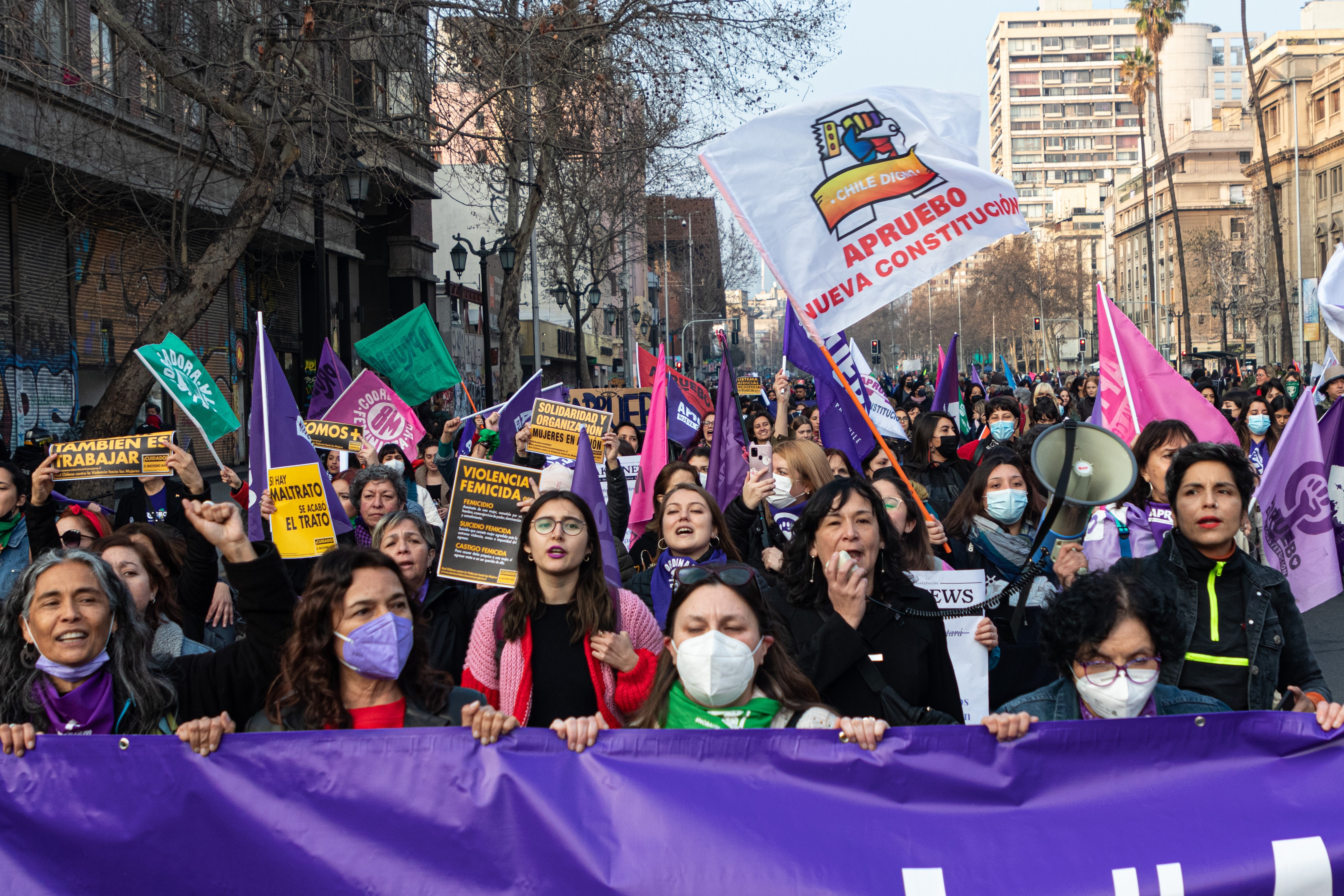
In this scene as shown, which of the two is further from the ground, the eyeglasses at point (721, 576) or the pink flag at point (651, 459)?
the pink flag at point (651, 459)

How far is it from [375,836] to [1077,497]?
244cm

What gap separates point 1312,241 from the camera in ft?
235

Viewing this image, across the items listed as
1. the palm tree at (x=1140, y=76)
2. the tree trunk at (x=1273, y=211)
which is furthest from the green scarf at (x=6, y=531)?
the palm tree at (x=1140, y=76)

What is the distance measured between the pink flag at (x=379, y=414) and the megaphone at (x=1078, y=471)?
7.04 m

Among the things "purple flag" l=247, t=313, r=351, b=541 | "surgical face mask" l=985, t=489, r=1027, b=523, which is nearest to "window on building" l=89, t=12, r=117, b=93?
"purple flag" l=247, t=313, r=351, b=541

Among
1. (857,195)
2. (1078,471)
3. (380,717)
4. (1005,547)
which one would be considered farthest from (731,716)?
(857,195)

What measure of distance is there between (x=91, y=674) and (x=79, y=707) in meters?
0.09

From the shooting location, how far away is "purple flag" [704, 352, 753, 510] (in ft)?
24.7

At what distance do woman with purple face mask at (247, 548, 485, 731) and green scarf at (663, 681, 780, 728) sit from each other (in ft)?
1.88

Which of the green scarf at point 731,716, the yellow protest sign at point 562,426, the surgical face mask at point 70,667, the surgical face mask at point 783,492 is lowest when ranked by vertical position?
the green scarf at point 731,716

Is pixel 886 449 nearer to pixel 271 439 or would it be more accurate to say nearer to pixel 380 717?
pixel 380 717

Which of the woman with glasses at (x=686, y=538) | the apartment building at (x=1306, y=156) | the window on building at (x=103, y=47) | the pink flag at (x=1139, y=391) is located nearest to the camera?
the woman with glasses at (x=686, y=538)

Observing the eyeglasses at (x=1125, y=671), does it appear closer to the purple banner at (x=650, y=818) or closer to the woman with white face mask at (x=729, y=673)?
the purple banner at (x=650, y=818)

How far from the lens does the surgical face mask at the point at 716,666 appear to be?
337cm
